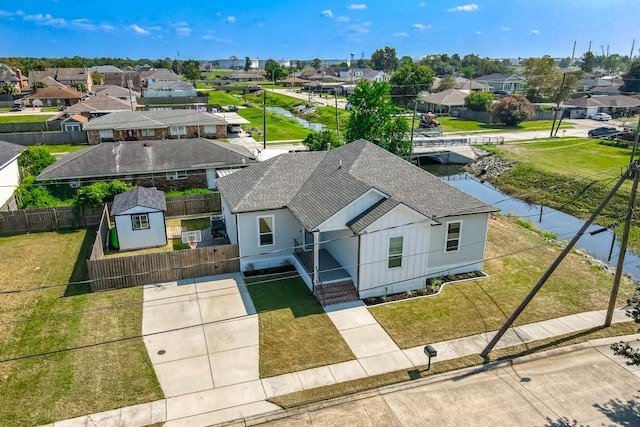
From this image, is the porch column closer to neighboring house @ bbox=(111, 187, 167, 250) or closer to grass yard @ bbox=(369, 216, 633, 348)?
grass yard @ bbox=(369, 216, 633, 348)

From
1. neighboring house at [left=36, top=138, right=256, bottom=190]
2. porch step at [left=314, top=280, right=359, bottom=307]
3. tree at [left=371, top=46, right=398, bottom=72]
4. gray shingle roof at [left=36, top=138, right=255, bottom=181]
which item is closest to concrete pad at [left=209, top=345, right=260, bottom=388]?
porch step at [left=314, top=280, right=359, bottom=307]

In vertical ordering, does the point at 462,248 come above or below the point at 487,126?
below

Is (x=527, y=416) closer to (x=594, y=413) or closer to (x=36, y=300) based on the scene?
(x=594, y=413)

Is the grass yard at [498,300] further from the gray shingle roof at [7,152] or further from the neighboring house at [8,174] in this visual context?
the gray shingle roof at [7,152]

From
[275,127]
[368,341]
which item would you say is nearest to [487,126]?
[275,127]

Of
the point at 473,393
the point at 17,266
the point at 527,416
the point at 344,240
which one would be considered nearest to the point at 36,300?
the point at 17,266

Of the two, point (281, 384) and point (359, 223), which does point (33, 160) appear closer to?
point (359, 223)
